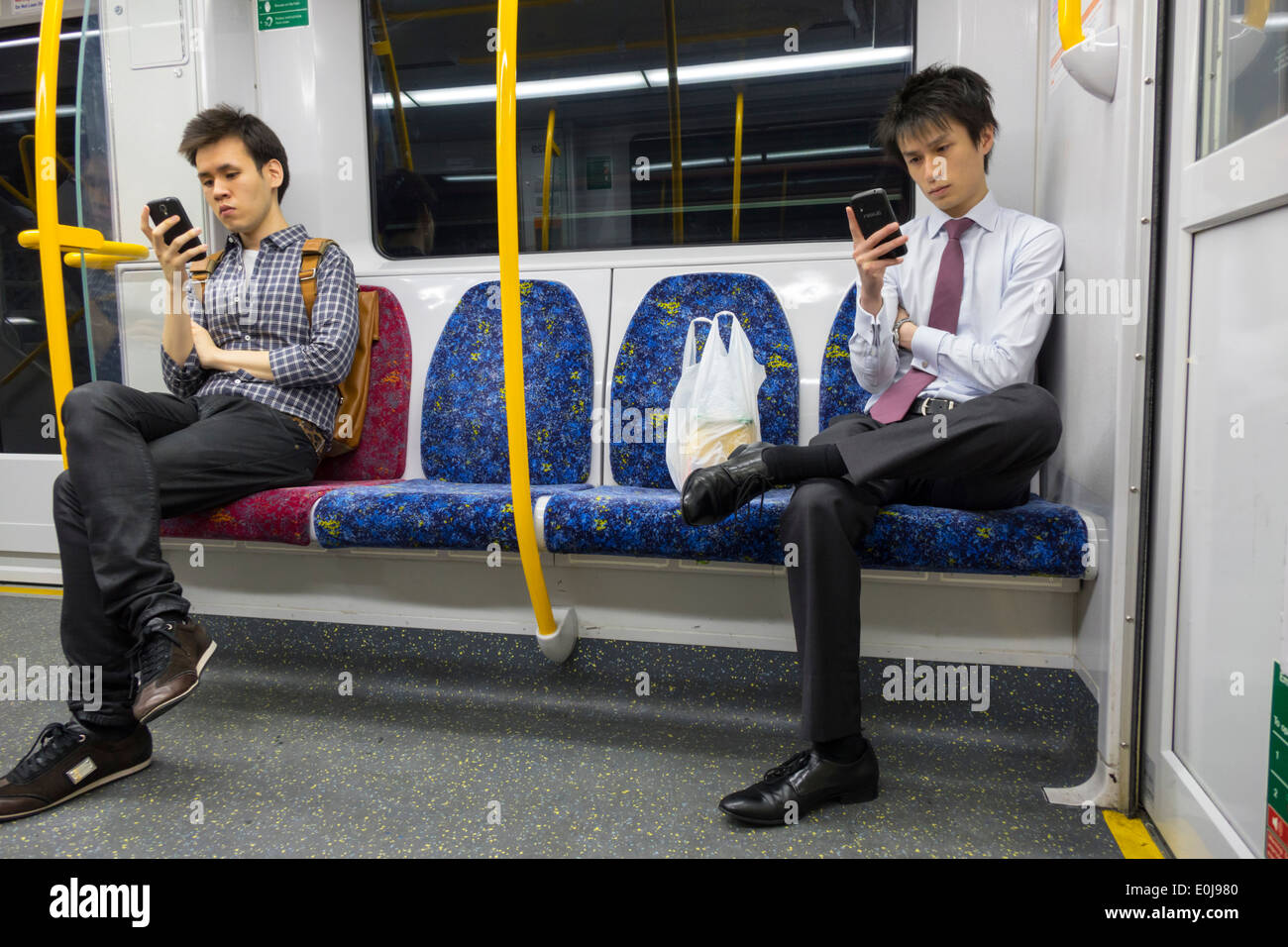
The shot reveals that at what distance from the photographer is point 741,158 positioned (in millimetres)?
2408

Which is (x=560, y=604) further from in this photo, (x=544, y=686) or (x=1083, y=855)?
(x=1083, y=855)

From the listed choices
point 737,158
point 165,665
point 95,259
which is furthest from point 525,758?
point 95,259

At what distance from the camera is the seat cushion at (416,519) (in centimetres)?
174

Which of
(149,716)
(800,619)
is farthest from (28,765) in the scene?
(800,619)

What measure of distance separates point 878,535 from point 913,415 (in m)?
0.38

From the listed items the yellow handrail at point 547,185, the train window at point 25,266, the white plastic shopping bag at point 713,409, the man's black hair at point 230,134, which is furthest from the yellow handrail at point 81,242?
the white plastic shopping bag at point 713,409

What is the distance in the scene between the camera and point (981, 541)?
4.96ft

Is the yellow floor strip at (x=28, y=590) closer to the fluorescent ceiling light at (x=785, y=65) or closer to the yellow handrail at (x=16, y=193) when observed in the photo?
the yellow handrail at (x=16, y=193)

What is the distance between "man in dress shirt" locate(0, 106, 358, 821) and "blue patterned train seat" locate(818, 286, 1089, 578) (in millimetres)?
1325

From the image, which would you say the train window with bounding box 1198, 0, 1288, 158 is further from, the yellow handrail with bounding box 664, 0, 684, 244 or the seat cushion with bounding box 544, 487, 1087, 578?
the yellow handrail with bounding box 664, 0, 684, 244

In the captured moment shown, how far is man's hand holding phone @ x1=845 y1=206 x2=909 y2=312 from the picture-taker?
1.67 m

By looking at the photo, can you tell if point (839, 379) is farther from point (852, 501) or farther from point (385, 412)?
point (385, 412)

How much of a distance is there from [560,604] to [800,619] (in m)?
0.72

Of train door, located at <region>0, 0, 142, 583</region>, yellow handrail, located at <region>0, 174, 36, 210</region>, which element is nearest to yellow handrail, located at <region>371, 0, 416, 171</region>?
train door, located at <region>0, 0, 142, 583</region>
